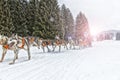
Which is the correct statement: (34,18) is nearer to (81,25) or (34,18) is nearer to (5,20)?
(5,20)

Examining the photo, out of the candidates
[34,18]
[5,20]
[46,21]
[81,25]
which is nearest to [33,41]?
[5,20]

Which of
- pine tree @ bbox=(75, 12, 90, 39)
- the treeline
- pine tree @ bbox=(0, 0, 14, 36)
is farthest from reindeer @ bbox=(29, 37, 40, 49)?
pine tree @ bbox=(75, 12, 90, 39)

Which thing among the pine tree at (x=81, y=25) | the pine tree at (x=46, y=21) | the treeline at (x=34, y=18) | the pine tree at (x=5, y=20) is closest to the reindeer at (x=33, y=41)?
the pine tree at (x=5, y=20)

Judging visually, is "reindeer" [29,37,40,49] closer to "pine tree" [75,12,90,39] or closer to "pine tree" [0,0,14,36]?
"pine tree" [0,0,14,36]

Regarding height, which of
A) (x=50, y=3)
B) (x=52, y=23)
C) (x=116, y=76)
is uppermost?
(x=50, y=3)

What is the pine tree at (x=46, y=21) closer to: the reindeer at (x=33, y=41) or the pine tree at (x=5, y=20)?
the pine tree at (x=5, y=20)

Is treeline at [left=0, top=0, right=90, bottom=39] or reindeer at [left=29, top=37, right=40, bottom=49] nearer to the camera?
reindeer at [left=29, top=37, right=40, bottom=49]


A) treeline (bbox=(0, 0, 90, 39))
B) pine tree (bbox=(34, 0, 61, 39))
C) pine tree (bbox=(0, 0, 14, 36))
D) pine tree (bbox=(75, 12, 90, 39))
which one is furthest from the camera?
pine tree (bbox=(75, 12, 90, 39))

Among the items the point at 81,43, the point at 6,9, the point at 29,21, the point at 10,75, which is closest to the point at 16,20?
the point at 29,21

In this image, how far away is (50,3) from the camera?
52.4 metres

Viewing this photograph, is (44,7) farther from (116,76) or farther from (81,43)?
(116,76)

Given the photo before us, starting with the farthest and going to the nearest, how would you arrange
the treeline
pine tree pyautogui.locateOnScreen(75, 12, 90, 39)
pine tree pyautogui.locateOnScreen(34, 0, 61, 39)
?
pine tree pyautogui.locateOnScreen(75, 12, 90, 39) < pine tree pyautogui.locateOnScreen(34, 0, 61, 39) < the treeline

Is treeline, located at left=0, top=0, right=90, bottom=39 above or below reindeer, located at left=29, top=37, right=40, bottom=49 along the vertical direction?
above

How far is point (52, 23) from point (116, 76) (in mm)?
41178
